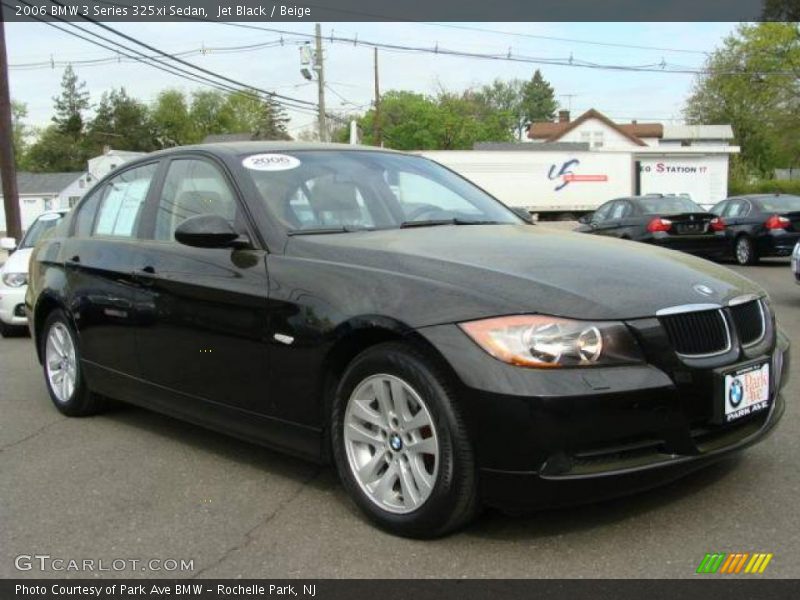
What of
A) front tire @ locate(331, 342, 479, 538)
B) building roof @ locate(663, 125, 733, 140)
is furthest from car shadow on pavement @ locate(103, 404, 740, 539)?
building roof @ locate(663, 125, 733, 140)

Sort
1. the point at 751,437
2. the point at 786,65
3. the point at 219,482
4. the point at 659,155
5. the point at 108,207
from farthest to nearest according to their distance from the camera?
the point at 786,65 → the point at 659,155 → the point at 108,207 → the point at 219,482 → the point at 751,437

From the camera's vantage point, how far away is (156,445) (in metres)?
4.73

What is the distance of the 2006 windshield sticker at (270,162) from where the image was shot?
4145 mm

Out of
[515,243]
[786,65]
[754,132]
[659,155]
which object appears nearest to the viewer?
[515,243]

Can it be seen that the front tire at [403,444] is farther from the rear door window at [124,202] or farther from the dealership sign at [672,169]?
Result: the dealership sign at [672,169]

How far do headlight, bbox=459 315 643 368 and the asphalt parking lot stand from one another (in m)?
0.75

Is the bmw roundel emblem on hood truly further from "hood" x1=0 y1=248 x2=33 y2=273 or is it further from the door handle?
"hood" x1=0 y1=248 x2=33 y2=273

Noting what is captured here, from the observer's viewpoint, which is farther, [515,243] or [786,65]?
[786,65]

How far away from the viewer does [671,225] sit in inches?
574

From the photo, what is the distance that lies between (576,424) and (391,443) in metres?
0.80
